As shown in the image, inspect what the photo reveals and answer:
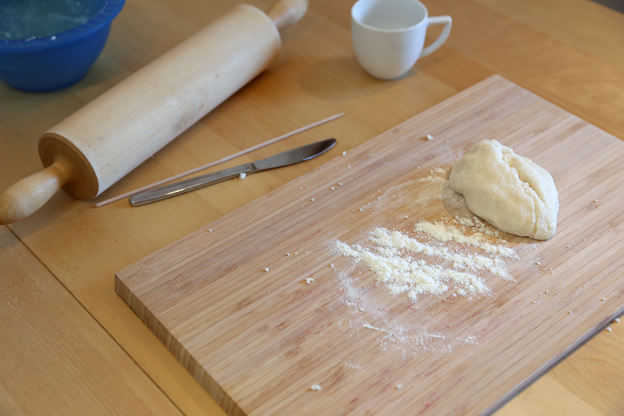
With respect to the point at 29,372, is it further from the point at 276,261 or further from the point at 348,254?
the point at 348,254

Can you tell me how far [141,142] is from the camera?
1.03 metres

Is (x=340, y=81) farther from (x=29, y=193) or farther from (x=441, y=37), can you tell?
(x=29, y=193)

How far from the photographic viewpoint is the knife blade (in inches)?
39.9

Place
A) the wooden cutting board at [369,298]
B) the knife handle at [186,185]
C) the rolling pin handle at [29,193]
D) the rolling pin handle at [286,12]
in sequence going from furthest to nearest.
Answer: the rolling pin handle at [286,12]
the knife handle at [186,185]
the rolling pin handle at [29,193]
the wooden cutting board at [369,298]

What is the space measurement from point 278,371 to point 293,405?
50mm

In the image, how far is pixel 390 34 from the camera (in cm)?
115

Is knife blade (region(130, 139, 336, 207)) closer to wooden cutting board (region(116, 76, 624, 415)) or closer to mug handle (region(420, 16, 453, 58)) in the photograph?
wooden cutting board (region(116, 76, 624, 415))

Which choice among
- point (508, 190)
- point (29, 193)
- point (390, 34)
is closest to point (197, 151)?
point (29, 193)

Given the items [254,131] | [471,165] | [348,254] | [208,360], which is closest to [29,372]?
[208,360]

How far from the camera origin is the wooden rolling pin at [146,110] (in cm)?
95

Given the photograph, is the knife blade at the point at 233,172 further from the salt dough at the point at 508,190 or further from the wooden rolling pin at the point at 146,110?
the salt dough at the point at 508,190

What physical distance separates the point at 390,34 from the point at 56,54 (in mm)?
663

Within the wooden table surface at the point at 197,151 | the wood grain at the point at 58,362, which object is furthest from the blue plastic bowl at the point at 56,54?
the wood grain at the point at 58,362

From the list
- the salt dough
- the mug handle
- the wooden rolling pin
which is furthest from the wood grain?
the mug handle
